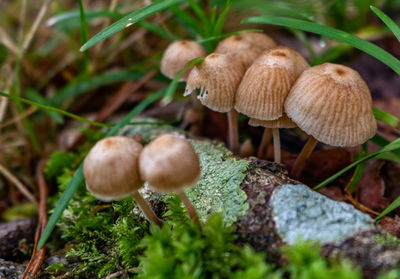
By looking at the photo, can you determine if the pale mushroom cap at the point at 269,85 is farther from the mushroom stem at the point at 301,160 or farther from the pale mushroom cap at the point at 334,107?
the mushroom stem at the point at 301,160

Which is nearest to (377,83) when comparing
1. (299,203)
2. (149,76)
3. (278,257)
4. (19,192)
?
(149,76)

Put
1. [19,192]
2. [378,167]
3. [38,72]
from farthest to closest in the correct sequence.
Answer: [38,72] → [19,192] → [378,167]

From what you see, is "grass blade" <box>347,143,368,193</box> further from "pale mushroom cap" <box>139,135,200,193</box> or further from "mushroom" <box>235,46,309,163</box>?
"pale mushroom cap" <box>139,135,200,193</box>

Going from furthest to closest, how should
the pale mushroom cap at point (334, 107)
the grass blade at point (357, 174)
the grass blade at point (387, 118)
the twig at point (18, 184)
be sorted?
the twig at point (18, 184) → the grass blade at point (357, 174) → the grass blade at point (387, 118) → the pale mushroom cap at point (334, 107)

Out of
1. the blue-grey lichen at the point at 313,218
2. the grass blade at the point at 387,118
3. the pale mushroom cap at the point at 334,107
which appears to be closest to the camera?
the blue-grey lichen at the point at 313,218

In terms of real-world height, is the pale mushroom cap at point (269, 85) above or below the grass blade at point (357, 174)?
above

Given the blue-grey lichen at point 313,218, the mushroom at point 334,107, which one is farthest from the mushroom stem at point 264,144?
the blue-grey lichen at point 313,218

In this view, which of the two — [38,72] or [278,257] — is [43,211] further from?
[38,72]

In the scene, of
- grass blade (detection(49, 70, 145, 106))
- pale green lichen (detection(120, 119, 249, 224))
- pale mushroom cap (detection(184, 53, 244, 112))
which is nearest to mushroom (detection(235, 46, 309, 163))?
pale mushroom cap (detection(184, 53, 244, 112))

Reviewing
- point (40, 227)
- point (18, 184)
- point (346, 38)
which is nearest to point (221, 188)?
point (346, 38)
